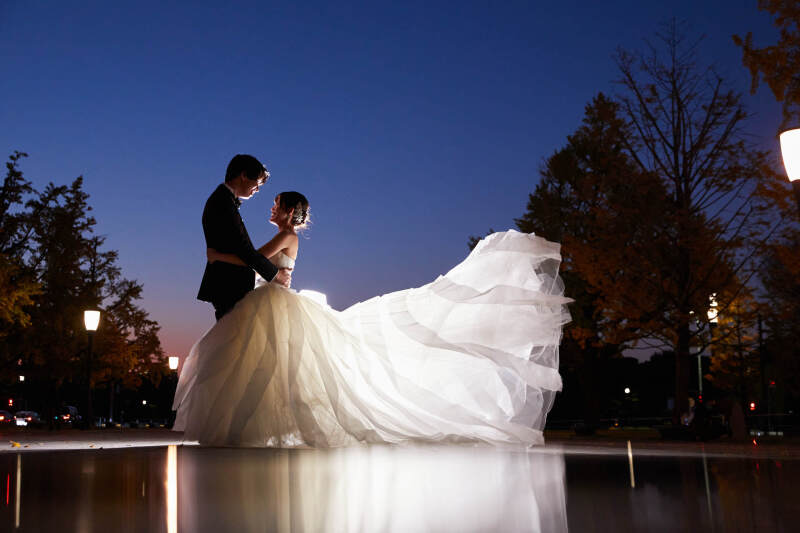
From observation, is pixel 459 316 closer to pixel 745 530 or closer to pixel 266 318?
pixel 266 318

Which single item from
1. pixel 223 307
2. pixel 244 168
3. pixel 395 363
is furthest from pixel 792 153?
pixel 223 307

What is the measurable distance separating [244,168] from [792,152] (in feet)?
21.8

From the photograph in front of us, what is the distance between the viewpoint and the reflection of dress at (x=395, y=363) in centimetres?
746

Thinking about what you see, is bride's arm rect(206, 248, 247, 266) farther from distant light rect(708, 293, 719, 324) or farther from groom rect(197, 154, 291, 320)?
distant light rect(708, 293, 719, 324)

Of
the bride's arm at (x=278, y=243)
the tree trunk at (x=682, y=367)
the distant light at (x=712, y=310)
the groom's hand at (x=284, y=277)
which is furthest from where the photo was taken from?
the distant light at (x=712, y=310)

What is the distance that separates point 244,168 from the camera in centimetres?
805

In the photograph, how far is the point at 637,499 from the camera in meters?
3.92

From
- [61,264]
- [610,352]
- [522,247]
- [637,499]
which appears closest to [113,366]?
[61,264]

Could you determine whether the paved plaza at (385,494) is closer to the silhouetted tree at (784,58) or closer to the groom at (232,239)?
the groom at (232,239)

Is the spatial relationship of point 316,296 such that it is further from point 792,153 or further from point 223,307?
point 792,153

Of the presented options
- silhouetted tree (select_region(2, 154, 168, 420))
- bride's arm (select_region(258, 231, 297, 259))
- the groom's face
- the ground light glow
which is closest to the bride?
bride's arm (select_region(258, 231, 297, 259))

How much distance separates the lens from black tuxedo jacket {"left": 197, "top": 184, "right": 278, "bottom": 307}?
766 centimetres

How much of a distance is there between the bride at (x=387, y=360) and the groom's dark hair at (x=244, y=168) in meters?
0.76

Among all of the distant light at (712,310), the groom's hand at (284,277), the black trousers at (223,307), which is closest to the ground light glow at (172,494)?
the black trousers at (223,307)
